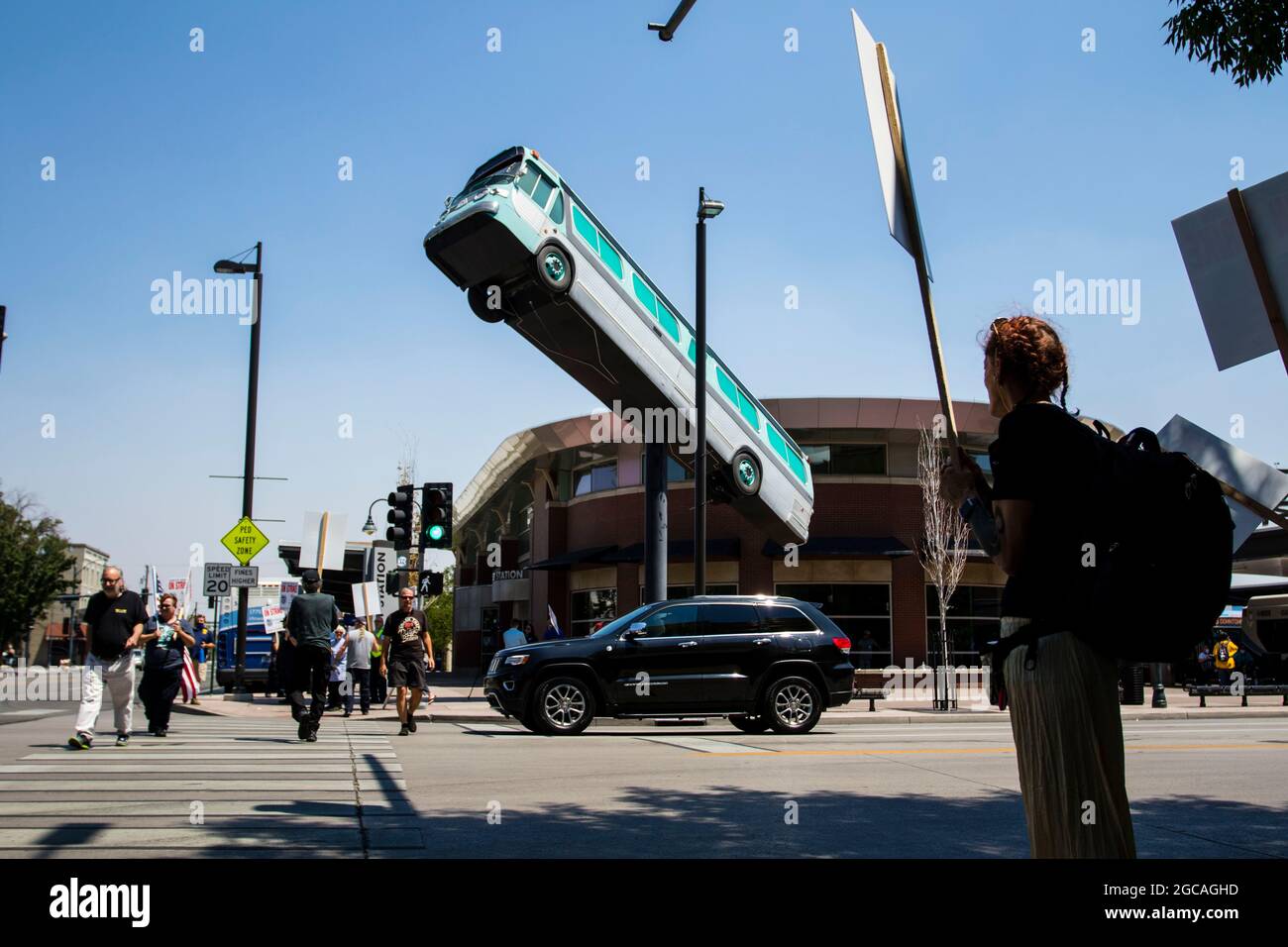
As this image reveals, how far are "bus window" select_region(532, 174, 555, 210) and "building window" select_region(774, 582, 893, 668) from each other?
50.7 ft

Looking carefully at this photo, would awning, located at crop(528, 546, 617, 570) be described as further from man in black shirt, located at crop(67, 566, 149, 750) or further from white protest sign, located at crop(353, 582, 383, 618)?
man in black shirt, located at crop(67, 566, 149, 750)

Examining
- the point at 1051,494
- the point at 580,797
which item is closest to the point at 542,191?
the point at 580,797

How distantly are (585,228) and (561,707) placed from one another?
8716mm

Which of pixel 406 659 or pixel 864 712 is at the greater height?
pixel 406 659

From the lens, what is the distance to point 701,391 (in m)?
21.0

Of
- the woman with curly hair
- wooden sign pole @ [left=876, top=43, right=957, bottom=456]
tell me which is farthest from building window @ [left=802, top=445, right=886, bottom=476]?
the woman with curly hair

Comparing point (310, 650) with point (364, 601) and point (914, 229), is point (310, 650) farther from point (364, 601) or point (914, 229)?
point (914, 229)

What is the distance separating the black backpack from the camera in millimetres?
2703

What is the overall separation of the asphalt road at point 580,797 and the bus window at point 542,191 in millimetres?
9012

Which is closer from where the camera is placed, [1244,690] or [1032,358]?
[1032,358]

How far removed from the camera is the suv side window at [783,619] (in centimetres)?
1532

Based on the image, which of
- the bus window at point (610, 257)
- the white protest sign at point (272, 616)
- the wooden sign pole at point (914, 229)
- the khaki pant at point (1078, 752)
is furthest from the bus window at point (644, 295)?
the khaki pant at point (1078, 752)

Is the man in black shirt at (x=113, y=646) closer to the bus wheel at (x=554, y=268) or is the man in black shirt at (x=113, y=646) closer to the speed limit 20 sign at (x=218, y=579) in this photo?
the bus wheel at (x=554, y=268)
